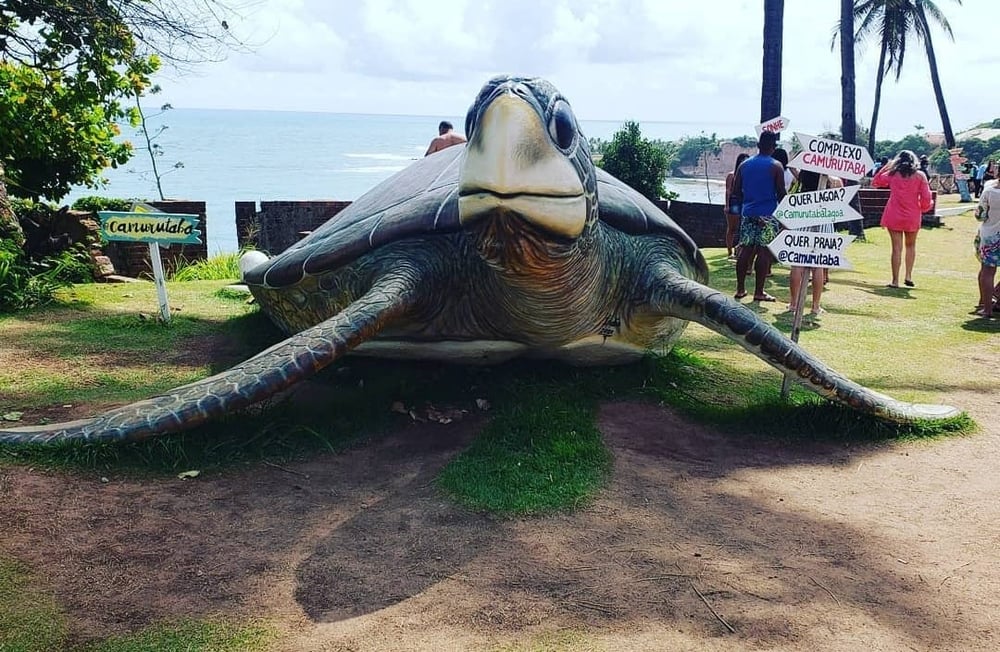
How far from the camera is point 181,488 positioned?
9.92 feet

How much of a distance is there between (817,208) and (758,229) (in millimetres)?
3039

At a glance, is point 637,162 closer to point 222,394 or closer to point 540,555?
point 222,394

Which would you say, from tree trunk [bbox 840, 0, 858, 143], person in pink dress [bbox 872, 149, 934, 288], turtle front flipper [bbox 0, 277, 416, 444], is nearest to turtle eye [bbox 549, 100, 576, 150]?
turtle front flipper [bbox 0, 277, 416, 444]

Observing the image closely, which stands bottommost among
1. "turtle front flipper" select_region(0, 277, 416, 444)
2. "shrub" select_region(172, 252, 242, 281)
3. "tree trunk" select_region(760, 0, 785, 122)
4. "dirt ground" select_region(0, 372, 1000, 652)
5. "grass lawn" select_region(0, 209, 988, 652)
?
"dirt ground" select_region(0, 372, 1000, 652)

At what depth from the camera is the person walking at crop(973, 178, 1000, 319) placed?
707cm

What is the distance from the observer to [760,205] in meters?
7.31

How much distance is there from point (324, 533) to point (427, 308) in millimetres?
1660

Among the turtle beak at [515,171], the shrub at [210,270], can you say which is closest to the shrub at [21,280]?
the shrub at [210,270]

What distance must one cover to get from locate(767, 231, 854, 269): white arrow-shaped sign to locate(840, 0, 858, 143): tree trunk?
14040mm

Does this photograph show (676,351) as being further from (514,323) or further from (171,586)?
(171,586)

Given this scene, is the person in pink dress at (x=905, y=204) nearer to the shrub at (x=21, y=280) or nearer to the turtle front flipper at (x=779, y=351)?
the turtle front flipper at (x=779, y=351)

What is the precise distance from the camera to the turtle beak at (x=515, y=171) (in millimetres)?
2613

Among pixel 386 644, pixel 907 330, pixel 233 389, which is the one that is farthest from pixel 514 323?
pixel 907 330

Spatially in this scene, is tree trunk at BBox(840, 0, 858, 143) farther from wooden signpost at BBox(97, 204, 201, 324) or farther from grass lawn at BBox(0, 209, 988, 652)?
wooden signpost at BBox(97, 204, 201, 324)
